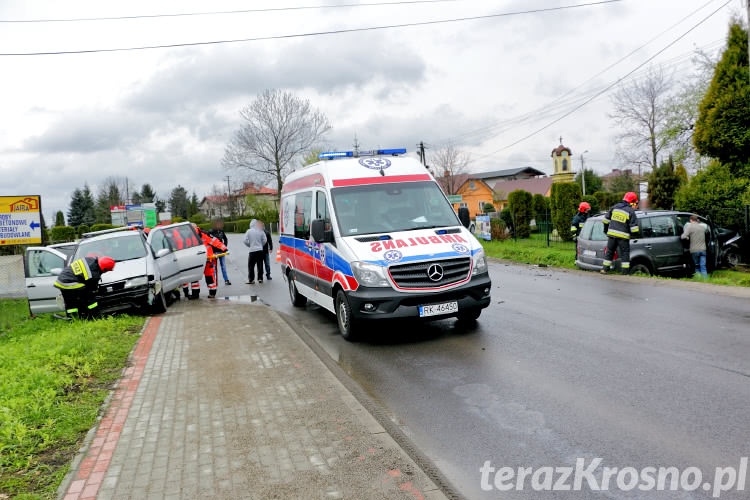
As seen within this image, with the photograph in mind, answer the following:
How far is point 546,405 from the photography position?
5043 mm

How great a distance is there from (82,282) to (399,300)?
6308 mm

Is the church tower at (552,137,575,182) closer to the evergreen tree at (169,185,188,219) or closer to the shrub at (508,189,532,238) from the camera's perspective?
the shrub at (508,189,532,238)

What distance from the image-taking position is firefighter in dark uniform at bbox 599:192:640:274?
12.5m

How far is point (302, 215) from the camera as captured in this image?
10023 millimetres

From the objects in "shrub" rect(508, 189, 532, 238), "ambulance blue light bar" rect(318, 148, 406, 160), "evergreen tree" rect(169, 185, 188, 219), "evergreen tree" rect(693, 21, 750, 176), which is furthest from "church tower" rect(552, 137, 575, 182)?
"evergreen tree" rect(169, 185, 188, 219)

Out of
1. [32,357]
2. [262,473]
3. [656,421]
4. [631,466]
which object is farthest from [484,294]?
[32,357]

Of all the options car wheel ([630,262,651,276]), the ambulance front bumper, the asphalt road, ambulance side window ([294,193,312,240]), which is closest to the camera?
the asphalt road

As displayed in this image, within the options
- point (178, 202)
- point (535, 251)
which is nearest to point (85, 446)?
point (535, 251)

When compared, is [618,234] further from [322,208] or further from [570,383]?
[570,383]

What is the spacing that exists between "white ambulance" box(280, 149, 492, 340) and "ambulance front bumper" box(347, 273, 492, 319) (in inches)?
0.5

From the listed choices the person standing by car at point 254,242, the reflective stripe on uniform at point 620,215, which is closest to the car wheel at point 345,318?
the reflective stripe on uniform at point 620,215

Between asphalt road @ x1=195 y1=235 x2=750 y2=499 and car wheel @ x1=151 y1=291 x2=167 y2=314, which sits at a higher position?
car wheel @ x1=151 y1=291 x2=167 y2=314

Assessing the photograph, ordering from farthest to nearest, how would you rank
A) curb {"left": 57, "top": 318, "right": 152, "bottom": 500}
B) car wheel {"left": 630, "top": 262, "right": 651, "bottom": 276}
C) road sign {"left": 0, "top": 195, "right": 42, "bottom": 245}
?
1. road sign {"left": 0, "top": 195, "right": 42, "bottom": 245}
2. car wheel {"left": 630, "top": 262, "right": 651, "bottom": 276}
3. curb {"left": 57, "top": 318, "right": 152, "bottom": 500}

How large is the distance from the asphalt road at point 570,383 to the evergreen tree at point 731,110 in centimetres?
749
